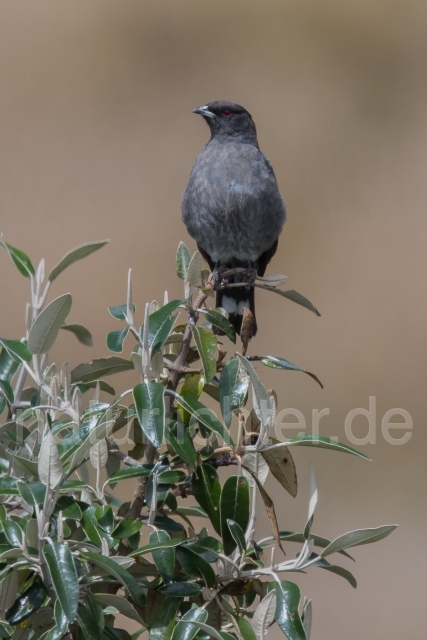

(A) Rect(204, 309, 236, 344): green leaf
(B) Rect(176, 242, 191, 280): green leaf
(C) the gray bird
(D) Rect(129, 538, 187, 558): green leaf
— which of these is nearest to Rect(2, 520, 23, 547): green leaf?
(D) Rect(129, 538, 187, 558): green leaf

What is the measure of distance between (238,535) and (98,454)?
40cm

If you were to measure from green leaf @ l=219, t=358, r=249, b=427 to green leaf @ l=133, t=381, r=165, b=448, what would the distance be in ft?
0.81

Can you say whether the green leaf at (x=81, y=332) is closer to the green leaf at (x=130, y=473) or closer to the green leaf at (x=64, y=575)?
the green leaf at (x=130, y=473)

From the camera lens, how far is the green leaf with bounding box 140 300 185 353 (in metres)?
2.13

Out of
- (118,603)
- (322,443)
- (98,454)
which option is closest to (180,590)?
(118,603)

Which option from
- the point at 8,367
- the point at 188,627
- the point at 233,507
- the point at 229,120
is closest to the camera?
the point at 188,627

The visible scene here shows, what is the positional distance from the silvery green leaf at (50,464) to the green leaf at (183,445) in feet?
1.11

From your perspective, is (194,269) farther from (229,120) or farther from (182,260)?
(229,120)

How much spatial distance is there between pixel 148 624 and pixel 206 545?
0.77 ft

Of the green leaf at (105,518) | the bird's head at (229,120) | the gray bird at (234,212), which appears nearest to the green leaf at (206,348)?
the green leaf at (105,518)

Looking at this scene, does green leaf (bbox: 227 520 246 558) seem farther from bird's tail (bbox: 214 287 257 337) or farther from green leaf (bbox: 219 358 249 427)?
bird's tail (bbox: 214 287 257 337)

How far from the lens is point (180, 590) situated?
1.92 metres

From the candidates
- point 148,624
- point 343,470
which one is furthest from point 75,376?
point 343,470

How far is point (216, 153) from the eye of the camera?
515cm
